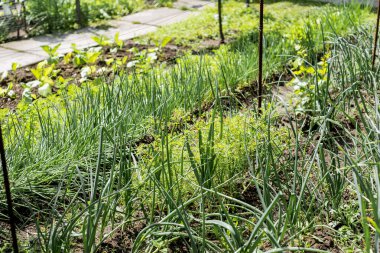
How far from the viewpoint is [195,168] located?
2482mm

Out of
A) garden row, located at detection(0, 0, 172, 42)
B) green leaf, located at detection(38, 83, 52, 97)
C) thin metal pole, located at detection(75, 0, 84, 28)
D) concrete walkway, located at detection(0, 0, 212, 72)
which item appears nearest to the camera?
green leaf, located at detection(38, 83, 52, 97)

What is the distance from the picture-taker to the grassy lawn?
7.69 feet

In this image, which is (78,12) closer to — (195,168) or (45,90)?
(45,90)

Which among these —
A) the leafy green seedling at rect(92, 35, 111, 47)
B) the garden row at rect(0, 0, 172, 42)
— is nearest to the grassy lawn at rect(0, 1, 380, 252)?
the leafy green seedling at rect(92, 35, 111, 47)

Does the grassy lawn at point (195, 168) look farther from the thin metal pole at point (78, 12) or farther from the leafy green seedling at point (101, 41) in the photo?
the thin metal pole at point (78, 12)

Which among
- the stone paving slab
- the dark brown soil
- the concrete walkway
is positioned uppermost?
the stone paving slab

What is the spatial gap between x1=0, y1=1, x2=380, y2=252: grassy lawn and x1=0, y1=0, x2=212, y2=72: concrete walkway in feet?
3.12

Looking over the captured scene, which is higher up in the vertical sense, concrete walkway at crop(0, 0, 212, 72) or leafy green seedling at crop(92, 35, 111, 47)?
leafy green seedling at crop(92, 35, 111, 47)

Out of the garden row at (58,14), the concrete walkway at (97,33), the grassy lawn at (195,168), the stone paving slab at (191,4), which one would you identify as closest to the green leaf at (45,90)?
the grassy lawn at (195,168)

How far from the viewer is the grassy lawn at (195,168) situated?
2.34 metres

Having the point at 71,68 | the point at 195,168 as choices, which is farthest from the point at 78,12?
the point at 195,168

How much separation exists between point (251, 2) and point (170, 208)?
610 cm

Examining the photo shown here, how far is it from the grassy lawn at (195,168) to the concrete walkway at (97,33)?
0.95 meters

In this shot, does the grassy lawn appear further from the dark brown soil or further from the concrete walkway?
the concrete walkway
